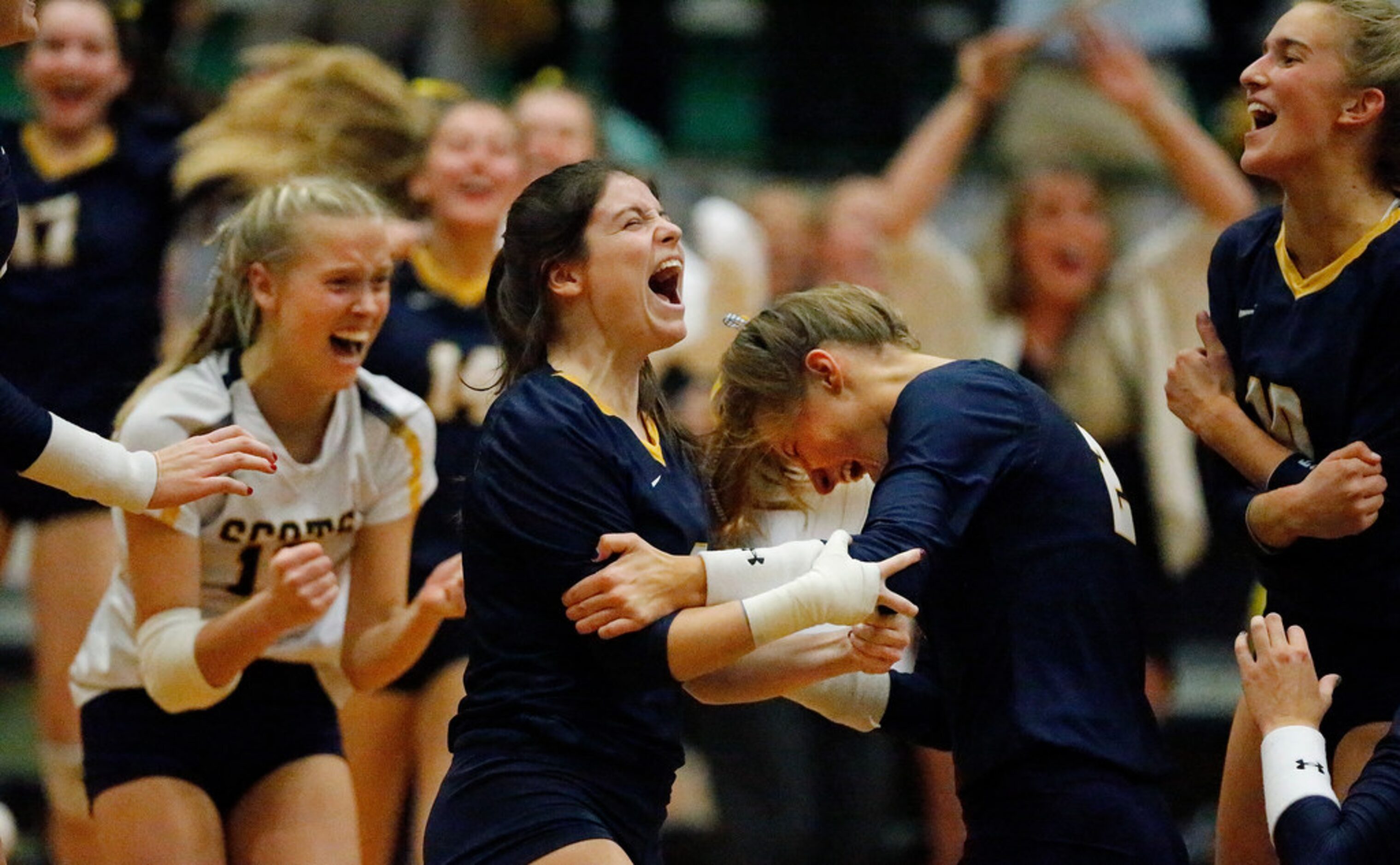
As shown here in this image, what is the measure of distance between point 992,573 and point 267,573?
160cm

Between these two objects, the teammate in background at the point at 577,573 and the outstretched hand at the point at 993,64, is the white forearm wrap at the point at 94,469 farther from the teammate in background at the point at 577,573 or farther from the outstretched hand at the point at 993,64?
the outstretched hand at the point at 993,64

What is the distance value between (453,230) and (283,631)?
204 centimetres

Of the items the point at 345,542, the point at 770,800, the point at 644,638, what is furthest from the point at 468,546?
the point at 770,800

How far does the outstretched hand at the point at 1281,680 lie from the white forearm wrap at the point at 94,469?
6.49 ft

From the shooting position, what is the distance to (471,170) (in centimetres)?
561

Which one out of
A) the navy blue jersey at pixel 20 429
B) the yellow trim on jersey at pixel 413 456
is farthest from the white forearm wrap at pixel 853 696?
the navy blue jersey at pixel 20 429

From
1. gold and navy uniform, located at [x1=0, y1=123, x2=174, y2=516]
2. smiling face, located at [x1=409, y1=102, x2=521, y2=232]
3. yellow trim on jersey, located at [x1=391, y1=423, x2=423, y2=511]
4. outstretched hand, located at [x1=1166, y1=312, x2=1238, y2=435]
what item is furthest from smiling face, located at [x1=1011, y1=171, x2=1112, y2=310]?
yellow trim on jersey, located at [x1=391, y1=423, x2=423, y2=511]

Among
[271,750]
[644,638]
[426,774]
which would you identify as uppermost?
[644,638]

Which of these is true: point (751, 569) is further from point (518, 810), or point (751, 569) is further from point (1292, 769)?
point (1292, 769)

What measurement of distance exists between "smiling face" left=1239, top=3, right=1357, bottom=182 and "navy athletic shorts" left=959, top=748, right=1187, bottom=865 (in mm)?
1213

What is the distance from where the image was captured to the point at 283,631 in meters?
3.83

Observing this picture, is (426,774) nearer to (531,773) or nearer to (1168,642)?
(531,773)

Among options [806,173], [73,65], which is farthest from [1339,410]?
[806,173]

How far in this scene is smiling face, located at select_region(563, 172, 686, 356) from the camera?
3561 millimetres
